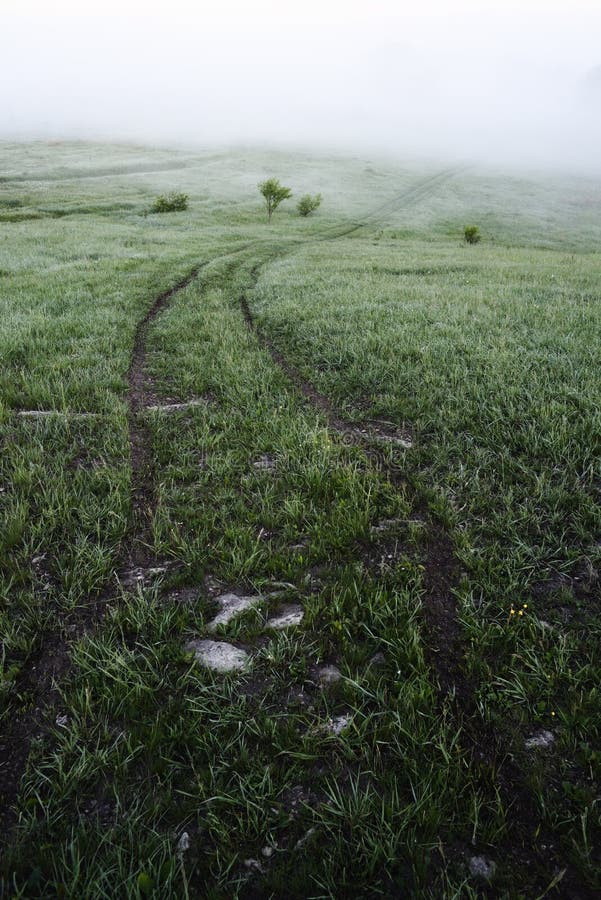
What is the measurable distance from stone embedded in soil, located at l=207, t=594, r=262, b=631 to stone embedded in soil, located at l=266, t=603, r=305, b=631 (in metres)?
0.22

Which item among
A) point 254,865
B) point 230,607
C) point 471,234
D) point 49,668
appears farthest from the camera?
point 471,234

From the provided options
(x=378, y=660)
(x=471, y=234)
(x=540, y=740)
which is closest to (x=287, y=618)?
(x=378, y=660)

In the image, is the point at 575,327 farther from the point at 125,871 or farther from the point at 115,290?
the point at 115,290

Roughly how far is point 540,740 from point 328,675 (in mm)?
1446

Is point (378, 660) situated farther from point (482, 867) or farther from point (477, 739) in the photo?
point (482, 867)

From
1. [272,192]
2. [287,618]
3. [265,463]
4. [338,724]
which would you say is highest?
[272,192]

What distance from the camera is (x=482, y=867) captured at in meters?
2.38

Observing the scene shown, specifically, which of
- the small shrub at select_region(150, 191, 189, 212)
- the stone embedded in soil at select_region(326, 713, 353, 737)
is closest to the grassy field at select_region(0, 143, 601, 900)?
the stone embedded in soil at select_region(326, 713, 353, 737)

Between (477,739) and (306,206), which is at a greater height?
(306,206)

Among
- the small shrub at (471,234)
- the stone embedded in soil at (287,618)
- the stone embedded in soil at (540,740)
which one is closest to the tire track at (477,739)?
the stone embedded in soil at (540,740)

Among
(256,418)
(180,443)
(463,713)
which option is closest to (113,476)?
(180,443)

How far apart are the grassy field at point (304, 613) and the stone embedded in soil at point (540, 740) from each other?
0.02 m

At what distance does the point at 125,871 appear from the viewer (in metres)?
2.27

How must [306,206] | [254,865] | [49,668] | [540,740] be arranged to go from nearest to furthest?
1. [254,865]
2. [540,740]
3. [49,668]
4. [306,206]
